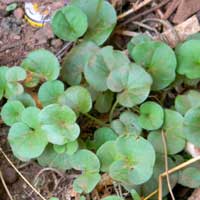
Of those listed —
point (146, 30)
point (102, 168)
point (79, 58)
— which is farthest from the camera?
point (146, 30)

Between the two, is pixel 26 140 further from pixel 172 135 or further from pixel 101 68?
pixel 172 135

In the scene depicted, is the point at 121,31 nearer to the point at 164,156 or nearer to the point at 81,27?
the point at 81,27

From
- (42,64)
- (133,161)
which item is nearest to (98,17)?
(42,64)

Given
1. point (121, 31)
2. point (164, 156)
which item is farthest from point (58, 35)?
point (164, 156)

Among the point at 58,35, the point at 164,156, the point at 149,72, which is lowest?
the point at 164,156

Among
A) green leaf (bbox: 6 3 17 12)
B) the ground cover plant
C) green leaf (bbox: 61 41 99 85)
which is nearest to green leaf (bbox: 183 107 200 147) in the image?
the ground cover plant

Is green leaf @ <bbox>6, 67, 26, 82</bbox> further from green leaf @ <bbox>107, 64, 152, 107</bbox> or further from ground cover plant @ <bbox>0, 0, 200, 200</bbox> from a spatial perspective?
green leaf @ <bbox>107, 64, 152, 107</bbox>

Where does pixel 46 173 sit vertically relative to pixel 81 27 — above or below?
below
